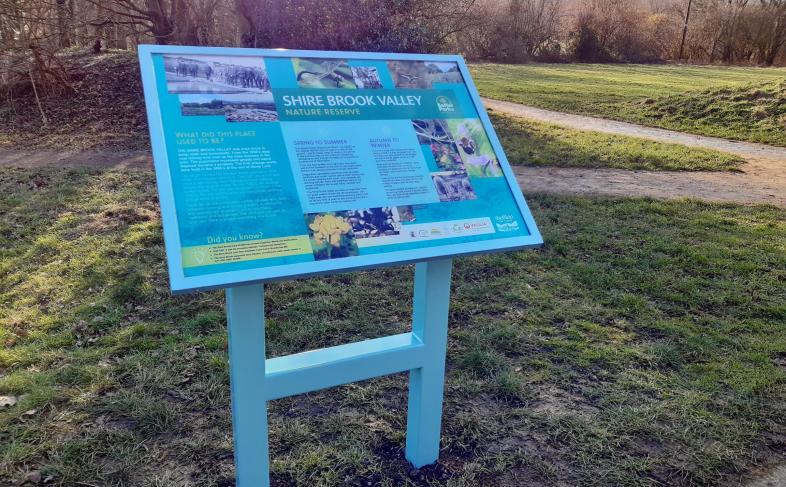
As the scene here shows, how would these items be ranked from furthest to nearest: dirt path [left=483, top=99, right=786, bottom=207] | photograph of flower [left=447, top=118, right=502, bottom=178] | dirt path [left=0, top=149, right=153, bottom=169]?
dirt path [left=0, top=149, right=153, bottom=169] → dirt path [left=483, top=99, right=786, bottom=207] → photograph of flower [left=447, top=118, right=502, bottom=178]

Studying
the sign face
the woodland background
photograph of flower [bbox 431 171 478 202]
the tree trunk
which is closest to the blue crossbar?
the sign face

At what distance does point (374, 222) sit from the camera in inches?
79.7

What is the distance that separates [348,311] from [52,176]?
461cm

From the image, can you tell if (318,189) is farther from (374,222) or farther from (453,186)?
(453,186)

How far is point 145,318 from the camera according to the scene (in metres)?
3.78

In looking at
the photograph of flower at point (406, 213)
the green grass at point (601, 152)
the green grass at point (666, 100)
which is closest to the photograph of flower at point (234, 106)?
the photograph of flower at point (406, 213)

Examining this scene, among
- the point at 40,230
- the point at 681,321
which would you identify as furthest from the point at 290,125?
the point at 40,230

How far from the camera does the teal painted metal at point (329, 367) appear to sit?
1.98m

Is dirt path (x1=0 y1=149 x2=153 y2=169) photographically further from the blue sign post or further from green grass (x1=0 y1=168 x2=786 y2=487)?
the blue sign post

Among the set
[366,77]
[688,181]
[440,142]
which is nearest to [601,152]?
[688,181]

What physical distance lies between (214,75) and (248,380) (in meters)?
1.00

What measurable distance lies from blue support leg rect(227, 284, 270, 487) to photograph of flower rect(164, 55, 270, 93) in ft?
2.10

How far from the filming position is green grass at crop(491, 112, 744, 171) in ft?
27.4

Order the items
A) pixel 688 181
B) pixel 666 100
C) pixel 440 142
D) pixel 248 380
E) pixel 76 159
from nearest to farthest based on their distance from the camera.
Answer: pixel 248 380 → pixel 440 142 → pixel 688 181 → pixel 76 159 → pixel 666 100
